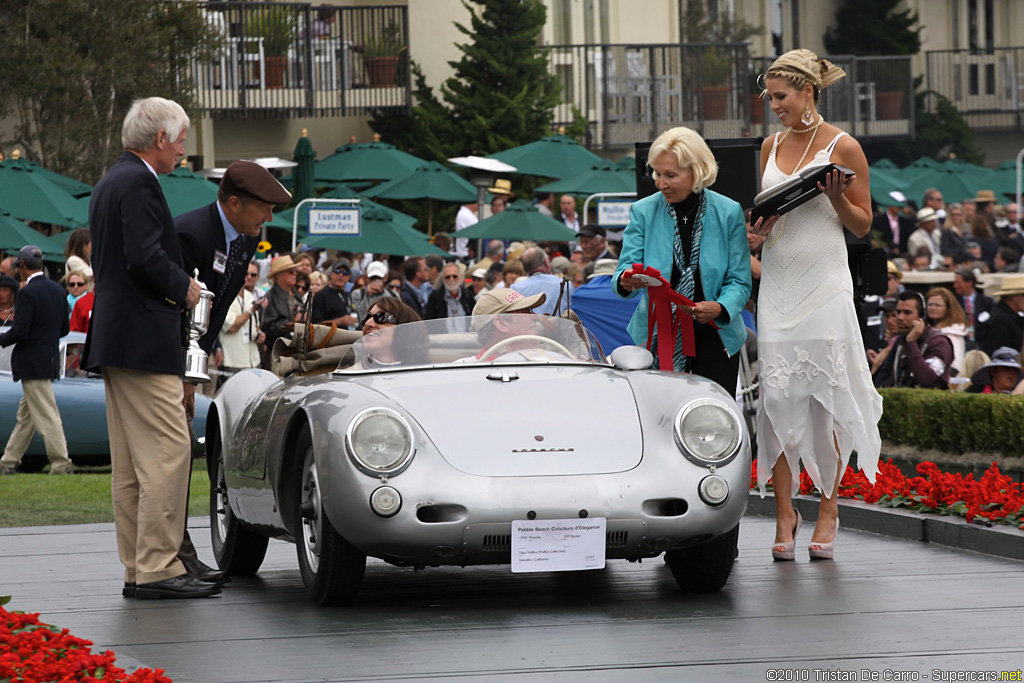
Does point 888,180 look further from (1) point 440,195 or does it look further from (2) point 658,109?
(1) point 440,195

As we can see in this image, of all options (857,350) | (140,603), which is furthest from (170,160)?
(857,350)

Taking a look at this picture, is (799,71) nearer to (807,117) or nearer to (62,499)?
(807,117)

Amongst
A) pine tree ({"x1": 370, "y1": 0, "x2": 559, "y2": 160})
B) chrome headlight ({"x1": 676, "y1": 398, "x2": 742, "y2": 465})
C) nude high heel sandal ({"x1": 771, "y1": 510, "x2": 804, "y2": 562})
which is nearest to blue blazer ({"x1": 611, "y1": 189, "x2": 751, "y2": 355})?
nude high heel sandal ({"x1": 771, "y1": 510, "x2": 804, "y2": 562})

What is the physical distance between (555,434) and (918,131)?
46.3 metres

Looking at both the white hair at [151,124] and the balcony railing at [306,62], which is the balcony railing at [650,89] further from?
the white hair at [151,124]

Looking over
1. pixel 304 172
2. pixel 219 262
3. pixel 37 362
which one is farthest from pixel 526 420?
pixel 304 172

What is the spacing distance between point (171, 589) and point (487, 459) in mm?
1586

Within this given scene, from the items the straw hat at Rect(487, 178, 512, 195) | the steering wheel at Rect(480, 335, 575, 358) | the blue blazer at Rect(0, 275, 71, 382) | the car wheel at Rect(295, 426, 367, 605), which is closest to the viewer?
the car wheel at Rect(295, 426, 367, 605)

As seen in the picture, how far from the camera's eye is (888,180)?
114 feet

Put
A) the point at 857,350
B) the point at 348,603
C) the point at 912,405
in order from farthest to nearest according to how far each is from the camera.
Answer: the point at 912,405 < the point at 857,350 < the point at 348,603

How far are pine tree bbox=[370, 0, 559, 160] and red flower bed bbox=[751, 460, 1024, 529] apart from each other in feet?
81.7

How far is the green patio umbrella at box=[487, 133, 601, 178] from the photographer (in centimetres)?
2838

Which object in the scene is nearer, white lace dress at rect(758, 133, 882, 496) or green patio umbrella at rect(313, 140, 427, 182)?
white lace dress at rect(758, 133, 882, 496)

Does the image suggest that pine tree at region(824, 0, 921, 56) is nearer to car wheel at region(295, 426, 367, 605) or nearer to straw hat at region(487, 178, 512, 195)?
straw hat at region(487, 178, 512, 195)
